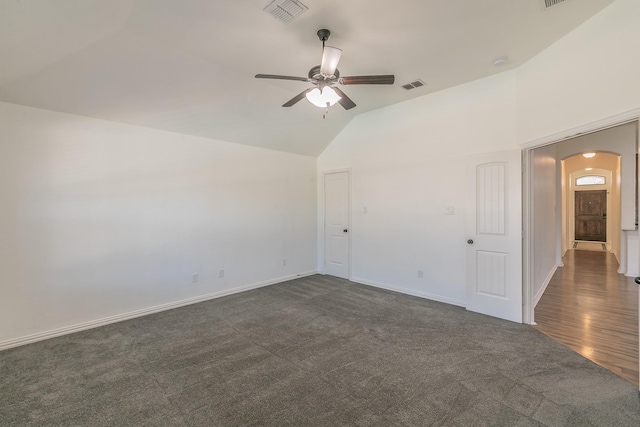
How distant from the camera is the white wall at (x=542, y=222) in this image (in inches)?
156

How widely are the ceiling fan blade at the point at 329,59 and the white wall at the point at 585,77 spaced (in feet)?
7.39

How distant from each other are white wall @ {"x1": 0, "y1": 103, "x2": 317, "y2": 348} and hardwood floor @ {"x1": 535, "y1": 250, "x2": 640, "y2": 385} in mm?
4337

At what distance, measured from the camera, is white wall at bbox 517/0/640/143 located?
7.32ft

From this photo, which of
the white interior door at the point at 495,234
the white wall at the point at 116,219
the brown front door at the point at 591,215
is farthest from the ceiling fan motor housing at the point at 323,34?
the brown front door at the point at 591,215

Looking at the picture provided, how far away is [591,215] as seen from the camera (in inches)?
414

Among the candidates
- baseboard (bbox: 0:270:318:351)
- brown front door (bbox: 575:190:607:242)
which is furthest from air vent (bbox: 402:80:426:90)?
brown front door (bbox: 575:190:607:242)

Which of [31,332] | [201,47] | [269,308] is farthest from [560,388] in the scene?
[31,332]

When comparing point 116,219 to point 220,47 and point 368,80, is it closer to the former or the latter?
point 220,47

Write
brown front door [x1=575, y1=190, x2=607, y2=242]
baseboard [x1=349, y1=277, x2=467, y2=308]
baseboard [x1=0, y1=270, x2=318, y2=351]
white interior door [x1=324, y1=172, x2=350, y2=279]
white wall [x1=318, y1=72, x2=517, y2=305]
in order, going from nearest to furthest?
baseboard [x1=0, y1=270, x2=318, y2=351] < white wall [x1=318, y1=72, x2=517, y2=305] < baseboard [x1=349, y1=277, x2=467, y2=308] < white interior door [x1=324, y1=172, x2=350, y2=279] < brown front door [x1=575, y1=190, x2=607, y2=242]

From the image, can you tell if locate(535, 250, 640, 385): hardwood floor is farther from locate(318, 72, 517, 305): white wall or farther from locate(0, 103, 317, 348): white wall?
locate(0, 103, 317, 348): white wall

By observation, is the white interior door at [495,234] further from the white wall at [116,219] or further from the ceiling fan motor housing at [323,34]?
the white wall at [116,219]

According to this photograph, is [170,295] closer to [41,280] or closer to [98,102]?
[41,280]

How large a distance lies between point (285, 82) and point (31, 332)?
4.06m

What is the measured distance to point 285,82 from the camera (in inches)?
142
